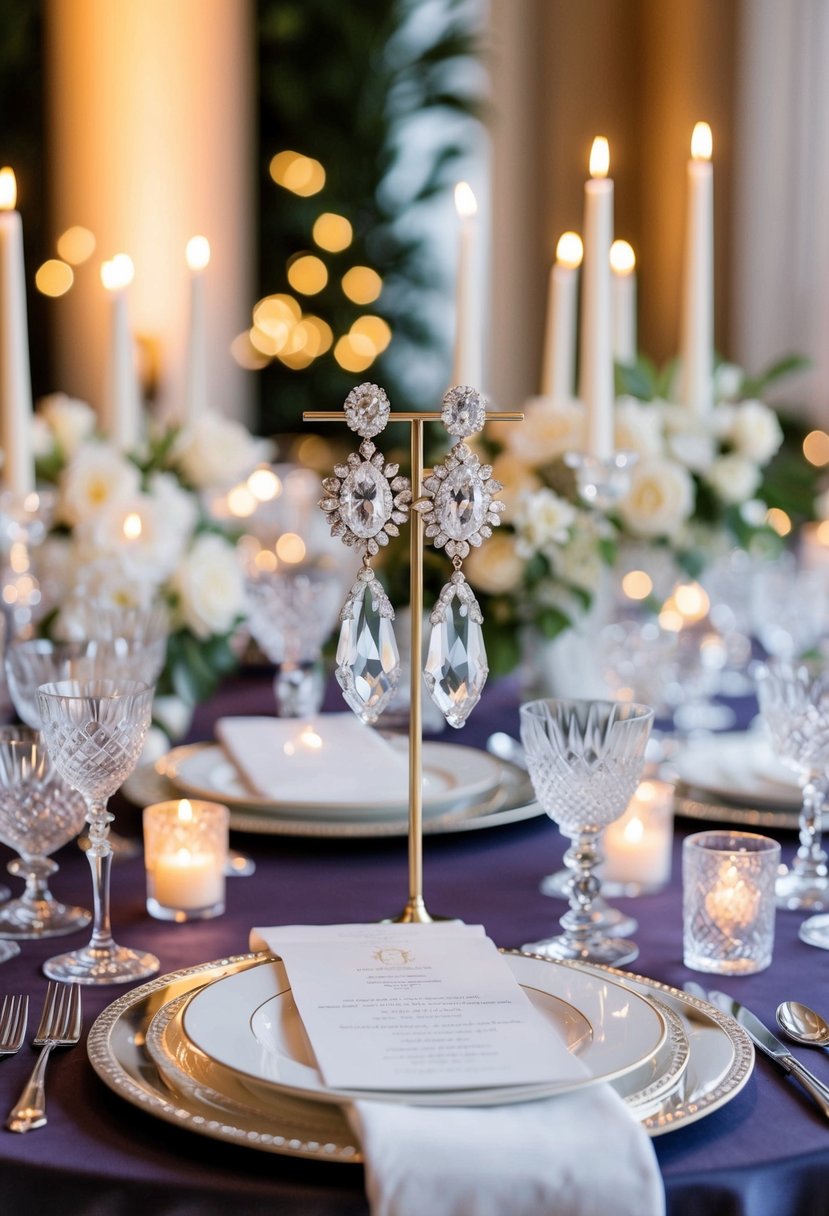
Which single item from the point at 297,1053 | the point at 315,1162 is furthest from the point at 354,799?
the point at 315,1162

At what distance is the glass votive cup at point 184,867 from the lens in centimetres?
135

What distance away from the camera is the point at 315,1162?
0.88m

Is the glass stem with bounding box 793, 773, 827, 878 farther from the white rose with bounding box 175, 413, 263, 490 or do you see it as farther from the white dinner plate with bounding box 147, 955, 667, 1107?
the white rose with bounding box 175, 413, 263, 490

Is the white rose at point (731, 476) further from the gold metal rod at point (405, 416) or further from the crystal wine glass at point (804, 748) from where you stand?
the gold metal rod at point (405, 416)

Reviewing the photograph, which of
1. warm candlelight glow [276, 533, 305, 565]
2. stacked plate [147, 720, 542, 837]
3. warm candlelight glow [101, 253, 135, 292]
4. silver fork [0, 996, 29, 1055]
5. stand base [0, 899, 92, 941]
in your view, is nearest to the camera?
silver fork [0, 996, 29, 1055]

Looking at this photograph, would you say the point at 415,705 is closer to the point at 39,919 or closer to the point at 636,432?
the point at 39,919

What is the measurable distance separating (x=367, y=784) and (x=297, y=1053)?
2.09 ft

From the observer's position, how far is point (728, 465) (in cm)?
215

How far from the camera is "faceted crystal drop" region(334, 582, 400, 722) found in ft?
3.62

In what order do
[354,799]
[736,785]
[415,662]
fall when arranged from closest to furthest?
[415,662], [354,799], [736,785]

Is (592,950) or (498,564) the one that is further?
(498,564)

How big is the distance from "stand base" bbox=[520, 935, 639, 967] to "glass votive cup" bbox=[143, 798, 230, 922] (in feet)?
0.93

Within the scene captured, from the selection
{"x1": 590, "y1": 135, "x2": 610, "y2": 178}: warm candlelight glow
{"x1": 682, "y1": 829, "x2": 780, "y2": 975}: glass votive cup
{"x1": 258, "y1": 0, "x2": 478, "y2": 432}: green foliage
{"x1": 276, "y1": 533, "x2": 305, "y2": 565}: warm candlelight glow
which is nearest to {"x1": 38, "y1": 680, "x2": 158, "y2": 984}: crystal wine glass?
{"x1": 682, "y1": 829, "x2": 780, "y2": 975}: glass votive cup

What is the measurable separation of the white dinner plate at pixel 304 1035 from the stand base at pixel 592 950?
0.14 m
